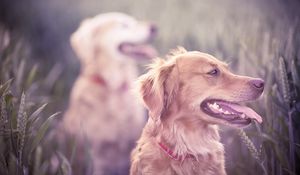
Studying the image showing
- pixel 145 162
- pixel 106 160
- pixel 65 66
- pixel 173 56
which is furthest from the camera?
pixel 65 66

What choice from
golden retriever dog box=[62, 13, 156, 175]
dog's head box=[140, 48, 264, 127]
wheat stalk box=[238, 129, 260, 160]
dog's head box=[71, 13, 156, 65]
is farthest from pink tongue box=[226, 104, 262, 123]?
dog's head box=[71, 13, 156, 65]

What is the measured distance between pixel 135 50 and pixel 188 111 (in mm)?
2297

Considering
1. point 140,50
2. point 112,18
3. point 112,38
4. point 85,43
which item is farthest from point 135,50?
point 85,43

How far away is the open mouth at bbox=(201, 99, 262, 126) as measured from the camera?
2.83 meters

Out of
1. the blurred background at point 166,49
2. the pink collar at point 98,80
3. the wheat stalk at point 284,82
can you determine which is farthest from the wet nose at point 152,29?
the wheat stalk at point 284,82

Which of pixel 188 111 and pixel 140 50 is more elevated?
pixel 140 50

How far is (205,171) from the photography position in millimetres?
2980

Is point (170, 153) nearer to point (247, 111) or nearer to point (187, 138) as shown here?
point (187, 138)

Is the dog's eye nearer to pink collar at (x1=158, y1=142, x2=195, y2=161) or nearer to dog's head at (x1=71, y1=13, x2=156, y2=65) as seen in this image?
pink collar at (x1=158, y1=142, x2=195, y2=161)

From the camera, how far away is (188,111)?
300 centimetres

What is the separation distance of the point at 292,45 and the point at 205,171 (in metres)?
1.18

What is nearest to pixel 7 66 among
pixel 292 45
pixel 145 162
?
pixel 145 162

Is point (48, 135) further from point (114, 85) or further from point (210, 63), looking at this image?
point (210, 63)

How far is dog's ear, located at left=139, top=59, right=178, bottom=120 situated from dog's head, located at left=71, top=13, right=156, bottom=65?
1983mm
